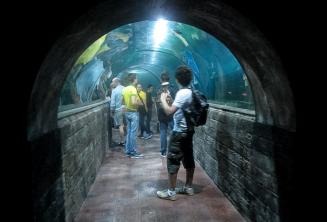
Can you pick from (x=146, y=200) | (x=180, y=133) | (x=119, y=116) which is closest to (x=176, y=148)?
(x=180, y=133)

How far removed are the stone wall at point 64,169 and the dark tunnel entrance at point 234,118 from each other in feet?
0.03

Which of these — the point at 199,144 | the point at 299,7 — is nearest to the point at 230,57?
the point at 199,144

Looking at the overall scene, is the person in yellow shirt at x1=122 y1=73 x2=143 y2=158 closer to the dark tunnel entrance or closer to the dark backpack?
the dark backpack

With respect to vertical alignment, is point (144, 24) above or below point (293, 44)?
above

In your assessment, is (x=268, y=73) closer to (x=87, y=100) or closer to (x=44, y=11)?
(x=44, y=11)

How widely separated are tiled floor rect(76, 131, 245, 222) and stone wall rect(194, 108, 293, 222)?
12.2 inches

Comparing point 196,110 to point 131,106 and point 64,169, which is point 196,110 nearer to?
point 64,169

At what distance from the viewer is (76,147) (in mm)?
5820

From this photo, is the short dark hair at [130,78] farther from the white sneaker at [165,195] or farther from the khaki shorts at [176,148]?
the white sneaker at [165,195]

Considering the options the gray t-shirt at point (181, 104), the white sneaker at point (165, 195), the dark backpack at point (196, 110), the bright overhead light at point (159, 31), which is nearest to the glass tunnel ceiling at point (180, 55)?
the bright overhead light at point (159, 31)

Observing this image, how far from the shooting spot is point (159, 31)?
1212 cm

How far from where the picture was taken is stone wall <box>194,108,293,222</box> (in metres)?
3.84

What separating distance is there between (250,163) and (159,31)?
801cm

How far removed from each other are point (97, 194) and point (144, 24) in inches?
242
